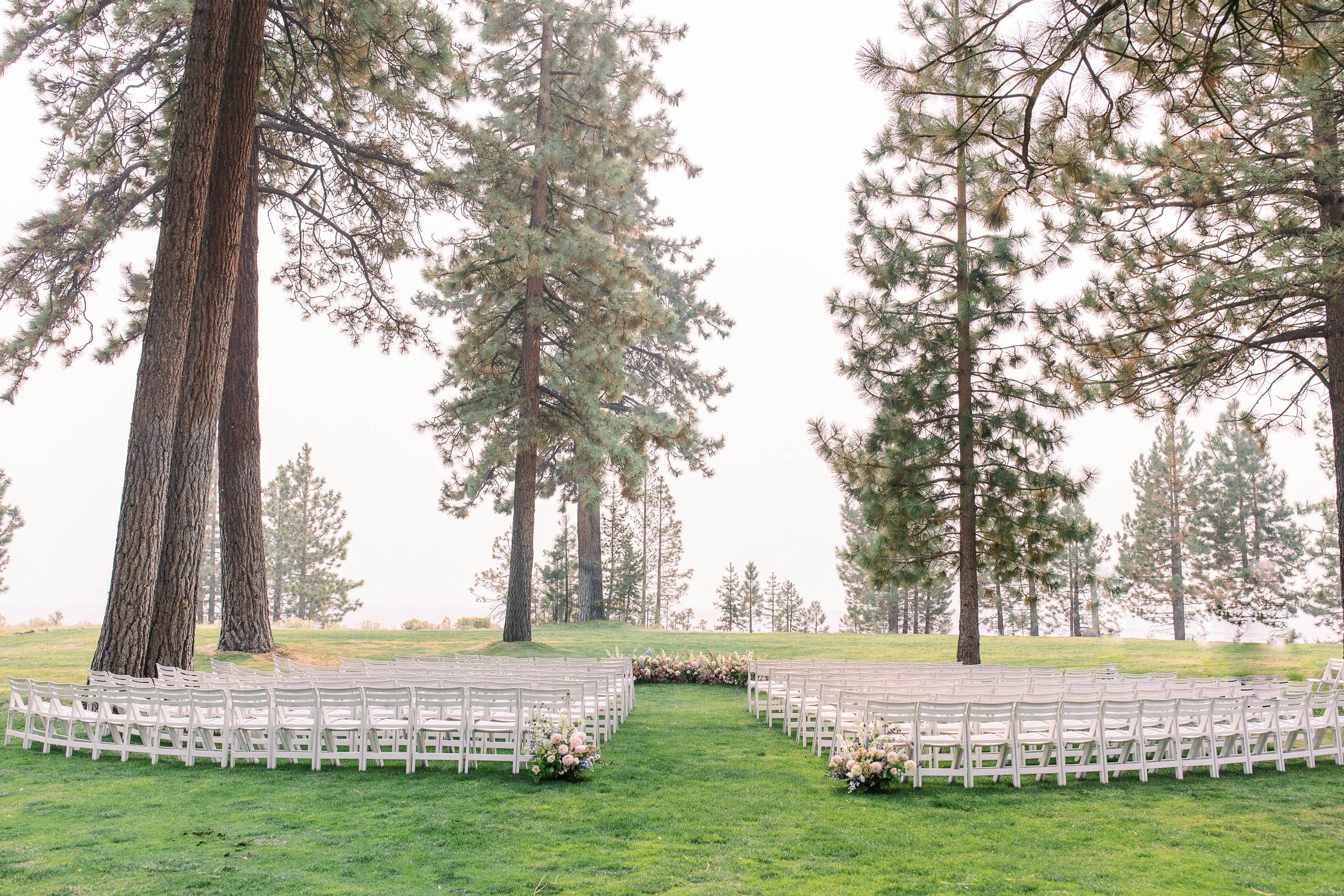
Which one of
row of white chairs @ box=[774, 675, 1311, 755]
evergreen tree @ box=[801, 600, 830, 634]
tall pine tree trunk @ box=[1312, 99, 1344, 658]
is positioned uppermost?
tall pine tree trunk @ box=[1312, 99, 1344, 658]

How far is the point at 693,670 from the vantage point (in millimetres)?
17859

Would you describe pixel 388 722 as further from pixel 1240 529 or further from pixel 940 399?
pixel 1240 529

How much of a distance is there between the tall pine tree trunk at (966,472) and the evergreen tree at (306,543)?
1716 inches

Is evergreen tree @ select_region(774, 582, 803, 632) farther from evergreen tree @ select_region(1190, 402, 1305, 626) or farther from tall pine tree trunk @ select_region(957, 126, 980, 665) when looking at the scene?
tall pine tree trunk @ select_region(957, 126, 980, 665)

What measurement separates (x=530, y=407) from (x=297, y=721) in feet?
43.2

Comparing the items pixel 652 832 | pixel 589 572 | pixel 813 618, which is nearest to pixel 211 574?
pixel 589 572

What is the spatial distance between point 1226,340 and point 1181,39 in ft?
32.8

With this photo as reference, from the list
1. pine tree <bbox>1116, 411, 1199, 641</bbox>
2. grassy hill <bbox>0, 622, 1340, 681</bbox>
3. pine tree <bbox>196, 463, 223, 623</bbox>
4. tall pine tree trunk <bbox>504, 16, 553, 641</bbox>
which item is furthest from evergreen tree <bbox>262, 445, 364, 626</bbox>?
pine tree <bbox>1116, 411, 1199, 641</bbox>

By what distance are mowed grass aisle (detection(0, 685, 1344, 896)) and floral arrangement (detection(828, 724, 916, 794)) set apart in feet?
0.58

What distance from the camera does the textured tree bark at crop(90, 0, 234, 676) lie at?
11.7 metres

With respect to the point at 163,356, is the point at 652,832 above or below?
below

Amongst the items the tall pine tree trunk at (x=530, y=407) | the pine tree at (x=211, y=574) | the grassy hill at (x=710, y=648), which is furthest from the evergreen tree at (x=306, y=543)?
the tall pine tree trunk at (x=530, y=407)

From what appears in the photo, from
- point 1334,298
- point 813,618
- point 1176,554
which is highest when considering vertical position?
point 1334,298

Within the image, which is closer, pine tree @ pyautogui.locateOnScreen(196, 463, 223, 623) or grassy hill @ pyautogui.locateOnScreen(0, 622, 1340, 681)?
grassy hill @ pyautogui.locateOnScreen(0, 622, 1340, 681)
